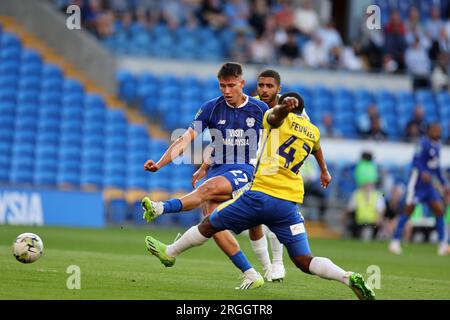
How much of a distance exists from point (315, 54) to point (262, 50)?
1.95 meters

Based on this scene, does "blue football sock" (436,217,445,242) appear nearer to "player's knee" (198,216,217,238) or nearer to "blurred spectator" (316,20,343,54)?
A: "player's knee" (198,216,217,238)

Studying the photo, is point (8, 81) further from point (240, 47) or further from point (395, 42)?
point (395, 42)

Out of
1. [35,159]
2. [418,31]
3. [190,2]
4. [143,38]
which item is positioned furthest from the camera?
[418,31]

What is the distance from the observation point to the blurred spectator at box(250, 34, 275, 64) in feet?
94.5

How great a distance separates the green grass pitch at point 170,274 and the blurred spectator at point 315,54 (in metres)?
11.1

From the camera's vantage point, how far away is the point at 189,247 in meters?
11.0

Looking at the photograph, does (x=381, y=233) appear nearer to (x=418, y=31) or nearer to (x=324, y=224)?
(x=324, y=224)

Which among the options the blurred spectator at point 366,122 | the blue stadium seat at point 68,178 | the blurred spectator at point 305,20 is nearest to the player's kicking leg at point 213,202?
the blue stadium seat at point 68,178

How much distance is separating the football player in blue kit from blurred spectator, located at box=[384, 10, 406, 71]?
20124 millimetres

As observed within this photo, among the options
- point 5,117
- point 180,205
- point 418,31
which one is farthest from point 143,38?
point 180,205

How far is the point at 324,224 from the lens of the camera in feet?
85.0

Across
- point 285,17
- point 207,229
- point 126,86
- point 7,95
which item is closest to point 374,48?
point 285,17

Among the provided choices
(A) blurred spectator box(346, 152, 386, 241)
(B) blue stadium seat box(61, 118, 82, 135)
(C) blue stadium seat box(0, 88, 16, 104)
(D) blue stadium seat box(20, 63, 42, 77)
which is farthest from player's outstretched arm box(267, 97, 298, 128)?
(D) blue stadium seat box(20, 63, 42, 77)

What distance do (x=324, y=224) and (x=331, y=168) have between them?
68.3 inches
